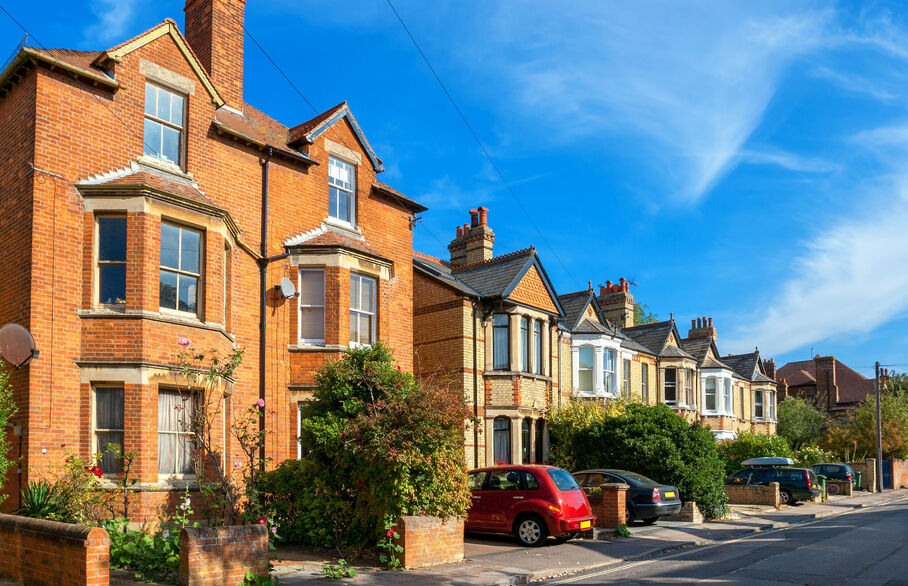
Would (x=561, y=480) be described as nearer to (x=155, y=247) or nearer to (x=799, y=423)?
(x=155, y=247)

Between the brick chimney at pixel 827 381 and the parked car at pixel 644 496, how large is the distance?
56.8 m

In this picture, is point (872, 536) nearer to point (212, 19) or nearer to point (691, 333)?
point (212, 19)

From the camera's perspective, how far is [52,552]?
9.95 metres

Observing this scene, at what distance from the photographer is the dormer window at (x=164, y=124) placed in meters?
16.4

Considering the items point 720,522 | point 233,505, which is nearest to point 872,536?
point 720,522

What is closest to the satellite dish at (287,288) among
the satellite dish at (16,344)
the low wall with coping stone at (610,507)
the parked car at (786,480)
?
Result: the satellite dish at (16,344)

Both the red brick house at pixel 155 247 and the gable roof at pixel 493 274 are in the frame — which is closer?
the red brick house at pixel 155 247

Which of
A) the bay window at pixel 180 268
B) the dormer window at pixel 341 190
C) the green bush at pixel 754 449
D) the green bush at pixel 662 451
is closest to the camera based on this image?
the bay window at pixel 180 268

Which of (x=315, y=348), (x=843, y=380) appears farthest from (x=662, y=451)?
(x=843, y=380)

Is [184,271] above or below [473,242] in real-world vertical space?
below

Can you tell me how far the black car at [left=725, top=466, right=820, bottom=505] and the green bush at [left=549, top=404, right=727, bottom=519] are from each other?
773cm

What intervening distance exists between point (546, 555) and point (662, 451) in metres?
8.82

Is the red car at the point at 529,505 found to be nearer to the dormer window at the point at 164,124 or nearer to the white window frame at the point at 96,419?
the white window frame at the point at 96,419

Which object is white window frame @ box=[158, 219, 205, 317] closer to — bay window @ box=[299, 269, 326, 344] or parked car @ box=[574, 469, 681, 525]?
bay window @ box=[299, 269, 326, 344]
